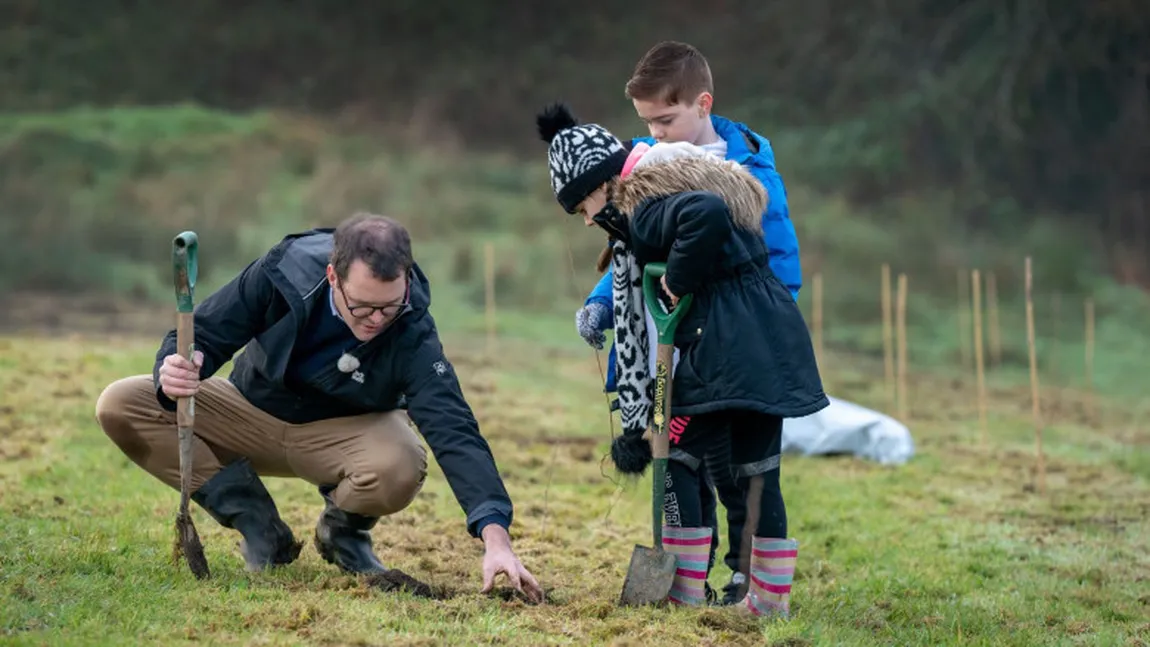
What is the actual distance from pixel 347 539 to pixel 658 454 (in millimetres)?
1159

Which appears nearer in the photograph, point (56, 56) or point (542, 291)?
point (542, 291)

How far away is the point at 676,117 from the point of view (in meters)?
4.61

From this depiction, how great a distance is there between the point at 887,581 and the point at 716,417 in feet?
4.66

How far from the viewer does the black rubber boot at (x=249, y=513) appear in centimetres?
468

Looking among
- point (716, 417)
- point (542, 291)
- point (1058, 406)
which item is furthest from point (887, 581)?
point (542, 291)

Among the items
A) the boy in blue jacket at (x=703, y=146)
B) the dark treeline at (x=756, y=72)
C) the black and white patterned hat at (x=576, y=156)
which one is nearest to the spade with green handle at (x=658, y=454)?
the boy in blue jacket at (x=703, y=146)

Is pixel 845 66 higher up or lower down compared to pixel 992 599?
higher up

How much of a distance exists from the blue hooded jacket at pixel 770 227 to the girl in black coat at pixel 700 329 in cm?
17

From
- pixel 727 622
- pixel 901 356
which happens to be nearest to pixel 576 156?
pixel 727 622

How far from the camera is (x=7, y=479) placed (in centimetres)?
635

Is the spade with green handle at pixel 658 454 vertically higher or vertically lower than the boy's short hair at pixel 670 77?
lower

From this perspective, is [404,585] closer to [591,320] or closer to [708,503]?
[591,320]

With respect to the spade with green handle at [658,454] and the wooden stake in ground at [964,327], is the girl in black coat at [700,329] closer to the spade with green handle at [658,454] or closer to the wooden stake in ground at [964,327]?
the spade with green handle at [658,454]

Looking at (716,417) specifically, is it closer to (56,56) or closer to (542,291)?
(542,291)
